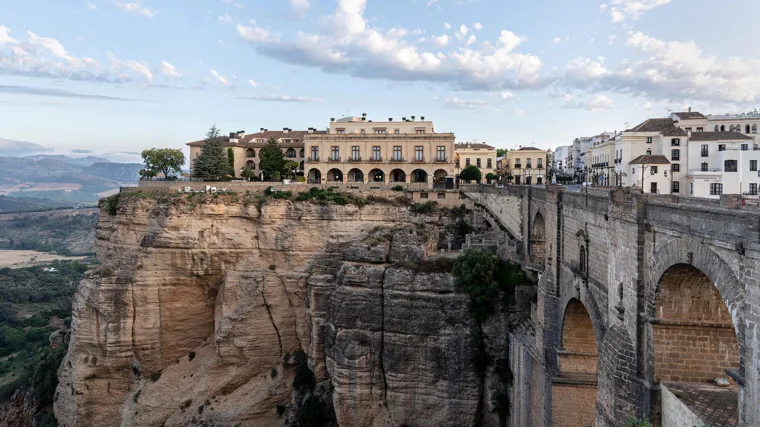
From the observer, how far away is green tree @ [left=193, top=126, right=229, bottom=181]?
141 feet

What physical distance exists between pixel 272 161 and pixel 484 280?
24.7 meters

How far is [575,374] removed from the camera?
70.2ft

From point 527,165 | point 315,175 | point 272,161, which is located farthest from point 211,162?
point 527,165

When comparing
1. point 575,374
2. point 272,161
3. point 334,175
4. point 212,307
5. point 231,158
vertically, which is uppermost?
point 231,158

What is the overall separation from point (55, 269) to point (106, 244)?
79596 mm

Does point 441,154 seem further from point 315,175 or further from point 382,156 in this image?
A: point 315,175

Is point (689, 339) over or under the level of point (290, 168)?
under

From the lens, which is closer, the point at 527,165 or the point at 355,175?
the point at 355,175

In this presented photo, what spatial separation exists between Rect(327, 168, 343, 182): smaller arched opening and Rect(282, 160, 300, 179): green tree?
3.02 m

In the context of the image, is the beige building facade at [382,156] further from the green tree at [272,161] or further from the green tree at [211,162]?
the green tree at [211,162]

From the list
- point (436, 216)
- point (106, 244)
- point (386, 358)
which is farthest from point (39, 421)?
point (436, 216)

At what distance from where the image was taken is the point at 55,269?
104062 millimetres

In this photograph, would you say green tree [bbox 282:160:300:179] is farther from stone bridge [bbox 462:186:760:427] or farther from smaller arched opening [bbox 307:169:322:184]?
stone bridge [bbox 462:186:760:427]

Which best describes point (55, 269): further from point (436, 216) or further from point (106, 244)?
point (436, 216)
